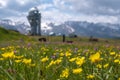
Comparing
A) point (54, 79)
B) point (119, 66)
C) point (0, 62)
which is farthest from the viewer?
point (0, 62)

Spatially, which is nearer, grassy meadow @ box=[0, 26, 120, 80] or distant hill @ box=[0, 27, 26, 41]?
grassy meadow @ box=[0, 26, 120, 80]

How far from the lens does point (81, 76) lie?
3.78 meters

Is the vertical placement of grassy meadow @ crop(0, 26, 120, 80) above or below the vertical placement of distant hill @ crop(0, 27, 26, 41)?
above

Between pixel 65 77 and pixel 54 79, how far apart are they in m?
0.21

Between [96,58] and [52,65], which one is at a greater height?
[96,58]

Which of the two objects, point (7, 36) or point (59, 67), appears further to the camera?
point (7, 36)

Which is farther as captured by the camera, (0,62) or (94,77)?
(0,62)

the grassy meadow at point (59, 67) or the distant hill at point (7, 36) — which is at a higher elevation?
the grassy meadow at point (59, 67)

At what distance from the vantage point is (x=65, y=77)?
3.56m

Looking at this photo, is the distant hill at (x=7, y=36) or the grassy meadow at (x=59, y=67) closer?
the grassy meadow at (x=59, y=67)

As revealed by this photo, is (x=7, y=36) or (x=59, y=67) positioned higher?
(x=59, y=67)

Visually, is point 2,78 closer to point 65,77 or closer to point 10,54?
point 10,54

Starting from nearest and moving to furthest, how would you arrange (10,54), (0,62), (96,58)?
(96,58) → (10,54) → (0,62)

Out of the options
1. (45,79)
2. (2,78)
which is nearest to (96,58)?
(45,79)
